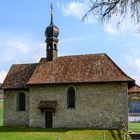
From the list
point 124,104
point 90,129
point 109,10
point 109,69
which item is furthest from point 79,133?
point 109,10

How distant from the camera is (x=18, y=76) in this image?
1636 inches

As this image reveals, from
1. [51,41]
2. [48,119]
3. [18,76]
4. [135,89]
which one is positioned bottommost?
[48,119]

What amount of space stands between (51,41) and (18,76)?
5.32m

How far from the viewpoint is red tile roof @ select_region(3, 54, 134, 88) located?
115 ft

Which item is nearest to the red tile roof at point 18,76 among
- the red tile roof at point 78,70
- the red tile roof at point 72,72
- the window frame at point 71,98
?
the red tile roof at point 72,72

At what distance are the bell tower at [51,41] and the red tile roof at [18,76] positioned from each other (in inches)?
104

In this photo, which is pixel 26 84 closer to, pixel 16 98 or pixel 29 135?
pixel 16 98

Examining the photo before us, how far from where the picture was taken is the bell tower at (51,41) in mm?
40125

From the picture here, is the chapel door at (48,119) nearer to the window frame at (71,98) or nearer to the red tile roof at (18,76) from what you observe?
the window frame at (71,98)

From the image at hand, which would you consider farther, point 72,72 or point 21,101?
point 21,101

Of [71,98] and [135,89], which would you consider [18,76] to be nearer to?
[71,98]

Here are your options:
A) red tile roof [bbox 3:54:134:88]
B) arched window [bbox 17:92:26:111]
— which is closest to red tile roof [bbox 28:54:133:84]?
red tile roof [bbox 3:54:134:88]

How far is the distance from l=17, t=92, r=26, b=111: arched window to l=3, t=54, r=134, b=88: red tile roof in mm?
1136

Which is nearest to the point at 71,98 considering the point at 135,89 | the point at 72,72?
the point at 72,72
